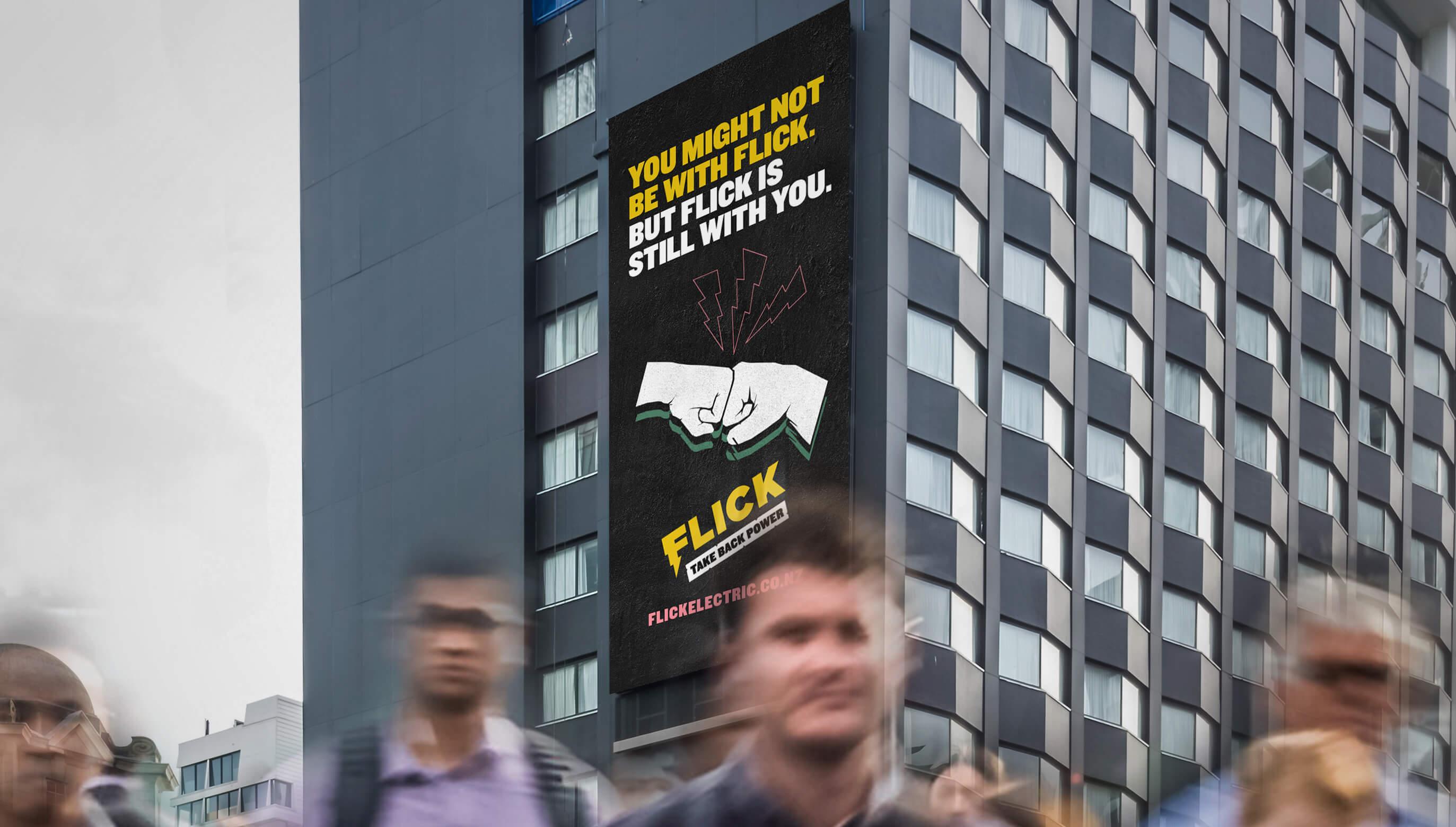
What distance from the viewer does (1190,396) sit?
203 feet

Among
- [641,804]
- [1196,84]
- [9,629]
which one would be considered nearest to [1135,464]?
[1196,84]

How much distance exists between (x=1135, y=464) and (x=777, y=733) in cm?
1304

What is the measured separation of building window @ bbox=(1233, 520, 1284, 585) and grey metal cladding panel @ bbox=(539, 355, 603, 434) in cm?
1778

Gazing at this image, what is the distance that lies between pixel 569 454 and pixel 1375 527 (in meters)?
25.7

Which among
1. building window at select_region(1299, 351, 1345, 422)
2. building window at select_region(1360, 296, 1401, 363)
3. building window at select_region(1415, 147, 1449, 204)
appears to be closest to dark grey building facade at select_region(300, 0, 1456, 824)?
A: building window at select_region(1360, 296, 1401, 363)

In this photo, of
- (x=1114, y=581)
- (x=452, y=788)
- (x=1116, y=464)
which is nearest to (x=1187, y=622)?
(x=1114, y=581)

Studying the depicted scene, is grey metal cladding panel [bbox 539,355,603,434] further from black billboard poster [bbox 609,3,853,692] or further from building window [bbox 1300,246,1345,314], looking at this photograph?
building window [bbox 1300,246,1345,314]

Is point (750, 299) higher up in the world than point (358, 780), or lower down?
higher up

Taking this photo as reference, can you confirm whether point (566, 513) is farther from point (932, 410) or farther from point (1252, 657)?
point (1252, 657)

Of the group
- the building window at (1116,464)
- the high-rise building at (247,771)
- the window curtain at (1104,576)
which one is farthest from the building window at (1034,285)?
the high-rise building at (247,771)

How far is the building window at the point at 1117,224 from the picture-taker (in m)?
59.0

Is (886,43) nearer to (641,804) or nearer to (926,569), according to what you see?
(926,569)

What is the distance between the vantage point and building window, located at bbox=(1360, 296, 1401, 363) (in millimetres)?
71750

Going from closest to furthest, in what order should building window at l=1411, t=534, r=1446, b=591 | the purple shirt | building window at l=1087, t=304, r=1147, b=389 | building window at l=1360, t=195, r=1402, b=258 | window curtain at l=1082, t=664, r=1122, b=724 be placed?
window curtain at l=1082, t=664, r=1122, b=724, building window at l=1087, t=304, r=1147, b=389, the purple shirt, building window at l=1411, t=534, r=1446, b=591, building window at l=1360, t=195, r=1402, b=258
